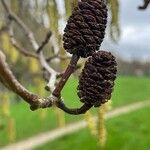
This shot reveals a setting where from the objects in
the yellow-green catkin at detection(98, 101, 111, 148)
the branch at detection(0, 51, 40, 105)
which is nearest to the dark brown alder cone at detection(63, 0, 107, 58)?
the branch at detection(0, 51, 40, 105)

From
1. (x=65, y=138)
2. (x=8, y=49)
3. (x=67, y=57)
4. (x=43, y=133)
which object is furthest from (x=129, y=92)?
(x=67, y=57)

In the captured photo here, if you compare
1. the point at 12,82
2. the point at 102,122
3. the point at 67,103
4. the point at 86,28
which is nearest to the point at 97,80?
the point at 86,28

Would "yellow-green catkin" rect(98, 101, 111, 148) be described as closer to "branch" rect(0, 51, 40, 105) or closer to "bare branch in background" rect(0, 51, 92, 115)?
"bare branch in background" rect(0, 51, 92, 115)

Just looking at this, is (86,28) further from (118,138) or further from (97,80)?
(118,138)

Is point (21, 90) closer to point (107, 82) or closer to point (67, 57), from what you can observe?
point (107, 82)

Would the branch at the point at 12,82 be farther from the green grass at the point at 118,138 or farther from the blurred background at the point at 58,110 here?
the green grass at the point at 118,138

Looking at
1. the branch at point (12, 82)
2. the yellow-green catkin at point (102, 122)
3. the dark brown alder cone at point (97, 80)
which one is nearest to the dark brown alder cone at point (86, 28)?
the dark brown alder cone at point (97, 80)
